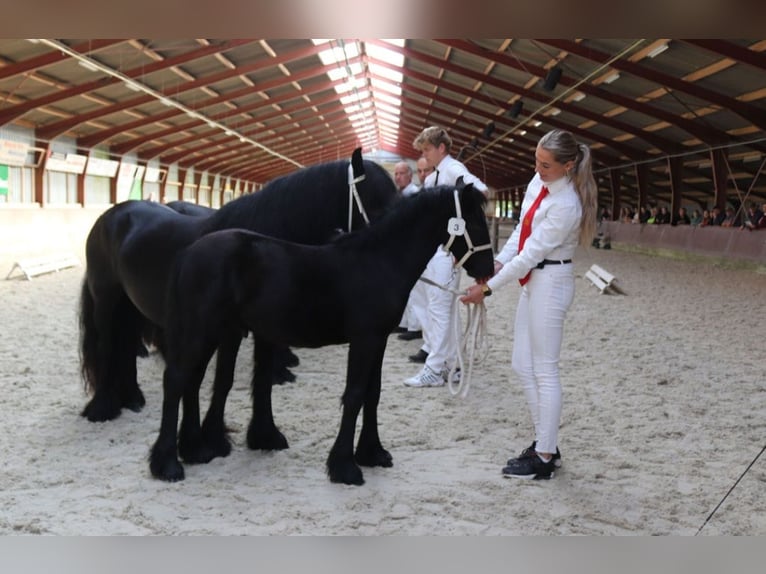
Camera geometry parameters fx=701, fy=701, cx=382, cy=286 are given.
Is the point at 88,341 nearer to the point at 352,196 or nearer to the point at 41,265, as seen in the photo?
the point at 352,196

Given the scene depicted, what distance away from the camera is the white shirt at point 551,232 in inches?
119

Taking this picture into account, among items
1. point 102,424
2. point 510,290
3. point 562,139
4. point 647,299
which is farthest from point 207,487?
point 510,290

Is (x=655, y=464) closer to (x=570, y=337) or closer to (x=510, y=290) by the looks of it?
(x=570, y=337)

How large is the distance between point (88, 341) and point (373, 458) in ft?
6.59

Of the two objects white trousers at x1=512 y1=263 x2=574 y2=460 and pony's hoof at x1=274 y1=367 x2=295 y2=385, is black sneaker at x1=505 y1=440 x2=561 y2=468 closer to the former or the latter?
white trousers at x1=512 y1=263 x2=574 y2=460

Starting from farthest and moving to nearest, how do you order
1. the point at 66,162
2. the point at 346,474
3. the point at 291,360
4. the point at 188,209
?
the point at 66,162, the point at 291,360, the point at 188,209, the point at 346,474

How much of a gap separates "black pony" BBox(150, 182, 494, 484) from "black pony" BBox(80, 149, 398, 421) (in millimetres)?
244

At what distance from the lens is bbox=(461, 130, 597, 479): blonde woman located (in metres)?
3.03

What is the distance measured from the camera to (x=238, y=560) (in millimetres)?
2363

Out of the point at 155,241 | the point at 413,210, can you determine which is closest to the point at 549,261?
the point at 413,210

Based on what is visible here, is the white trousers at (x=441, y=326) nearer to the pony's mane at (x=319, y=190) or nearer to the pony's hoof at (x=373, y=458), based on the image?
the pony's mane at (x=319, y=190)

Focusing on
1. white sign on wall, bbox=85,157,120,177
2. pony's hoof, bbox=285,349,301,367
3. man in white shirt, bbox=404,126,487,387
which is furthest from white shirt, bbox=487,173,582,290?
white sign on wall, bbox=85,157,120,177

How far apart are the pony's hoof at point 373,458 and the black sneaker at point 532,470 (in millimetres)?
567

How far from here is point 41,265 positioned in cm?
1114
